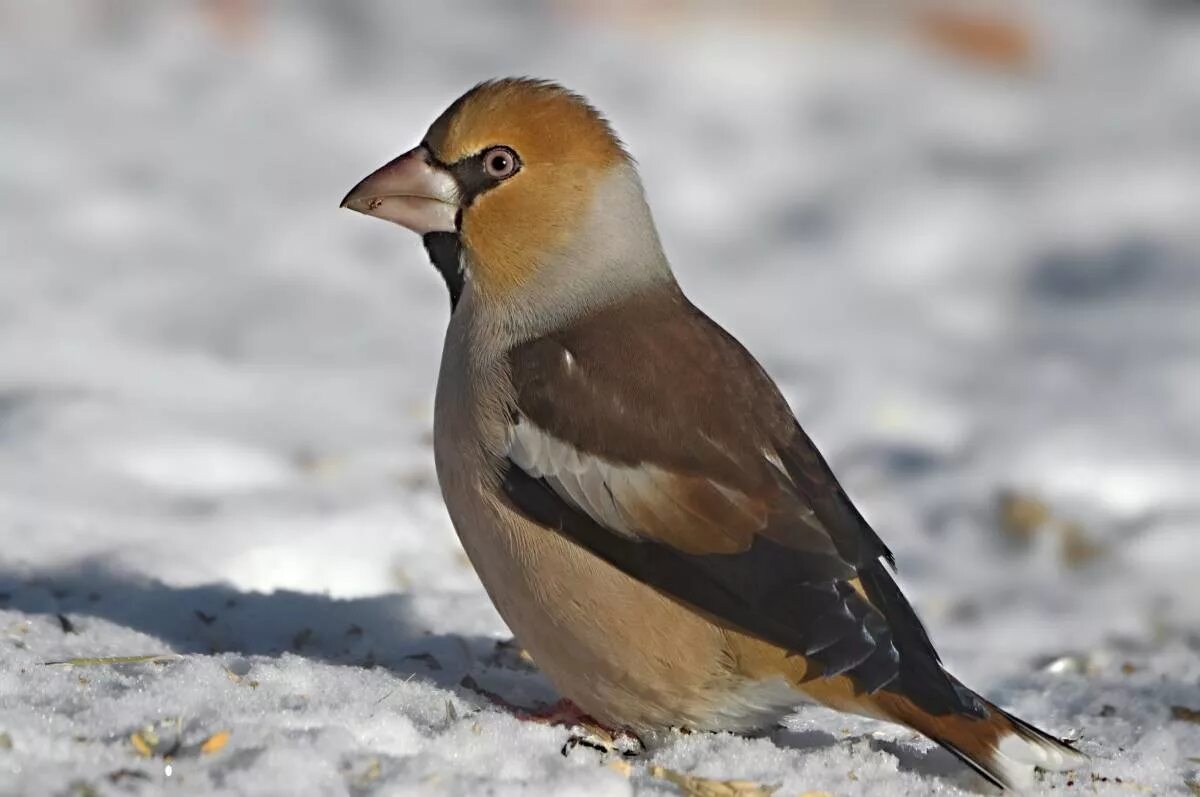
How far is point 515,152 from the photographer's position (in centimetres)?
400

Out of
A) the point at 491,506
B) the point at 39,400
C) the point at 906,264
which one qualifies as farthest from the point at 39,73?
the point at 491,506

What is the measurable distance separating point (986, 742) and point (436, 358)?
4626mm

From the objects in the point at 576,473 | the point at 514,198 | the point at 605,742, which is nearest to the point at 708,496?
the point at 576,473

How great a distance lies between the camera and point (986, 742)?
126 inches

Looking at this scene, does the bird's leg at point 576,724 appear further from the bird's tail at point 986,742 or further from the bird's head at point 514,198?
the bird's head at point 514,198

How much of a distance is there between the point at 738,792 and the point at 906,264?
6.36 m

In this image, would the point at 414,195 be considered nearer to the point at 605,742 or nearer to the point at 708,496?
the point at 708,496

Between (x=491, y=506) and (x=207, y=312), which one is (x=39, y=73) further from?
(x=491, y=506)

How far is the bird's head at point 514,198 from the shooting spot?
397cm

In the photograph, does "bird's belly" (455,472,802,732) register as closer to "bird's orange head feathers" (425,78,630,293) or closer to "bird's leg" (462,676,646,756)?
"bird's leg" (462,676,646,756)

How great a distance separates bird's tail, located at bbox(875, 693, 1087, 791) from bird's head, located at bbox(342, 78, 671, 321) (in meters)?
1.27

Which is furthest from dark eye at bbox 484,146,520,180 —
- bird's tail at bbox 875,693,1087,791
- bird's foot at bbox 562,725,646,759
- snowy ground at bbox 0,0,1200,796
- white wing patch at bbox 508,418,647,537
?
bird's tail at bbox 875,693,1087,791

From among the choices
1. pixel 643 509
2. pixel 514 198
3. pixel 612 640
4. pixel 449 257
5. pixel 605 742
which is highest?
pixel 514 198

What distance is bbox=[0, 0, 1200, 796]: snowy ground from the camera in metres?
3.46
